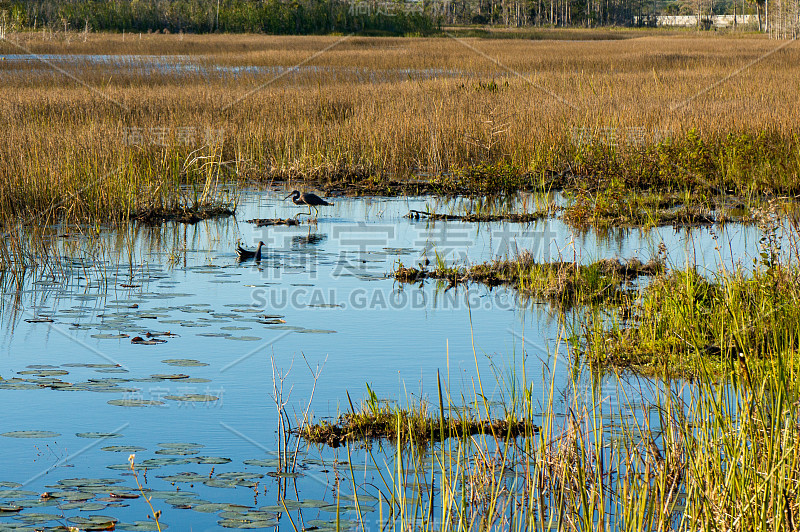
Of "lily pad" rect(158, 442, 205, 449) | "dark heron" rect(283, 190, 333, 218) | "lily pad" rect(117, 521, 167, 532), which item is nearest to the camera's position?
"lily pad" rect(117, 521, 167, 532)

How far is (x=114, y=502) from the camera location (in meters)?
3.41

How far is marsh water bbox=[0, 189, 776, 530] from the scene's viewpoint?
11.8 feet

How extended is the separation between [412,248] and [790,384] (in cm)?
488

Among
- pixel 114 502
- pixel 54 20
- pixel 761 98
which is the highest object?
pixel 54 20

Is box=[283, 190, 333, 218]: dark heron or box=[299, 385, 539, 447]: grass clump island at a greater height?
box=[283, 190, 333, 218]: dark heron

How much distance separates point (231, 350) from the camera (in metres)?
5.38

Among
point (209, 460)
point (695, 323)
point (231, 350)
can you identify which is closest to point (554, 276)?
point (695, 323)

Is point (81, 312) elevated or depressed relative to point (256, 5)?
depressed

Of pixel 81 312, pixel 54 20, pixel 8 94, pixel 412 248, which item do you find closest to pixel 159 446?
pixel 81 312

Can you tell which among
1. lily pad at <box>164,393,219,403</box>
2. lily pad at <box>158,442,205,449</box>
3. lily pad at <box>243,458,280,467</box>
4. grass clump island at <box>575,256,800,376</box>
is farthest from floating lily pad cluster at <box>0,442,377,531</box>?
grass clump island at <box>575,256,800,376</box>

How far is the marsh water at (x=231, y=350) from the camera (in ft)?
11.8

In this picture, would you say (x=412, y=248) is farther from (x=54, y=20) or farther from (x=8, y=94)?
(x=54, y=20)

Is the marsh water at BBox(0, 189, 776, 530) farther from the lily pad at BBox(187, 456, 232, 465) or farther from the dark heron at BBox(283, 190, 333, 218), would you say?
the dark heron at BBox(283, 190, 333, 218)

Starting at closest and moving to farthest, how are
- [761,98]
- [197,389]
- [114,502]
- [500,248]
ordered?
1. [114,502]
2. [197,389]
3. [500,248]
4. [761,98]
